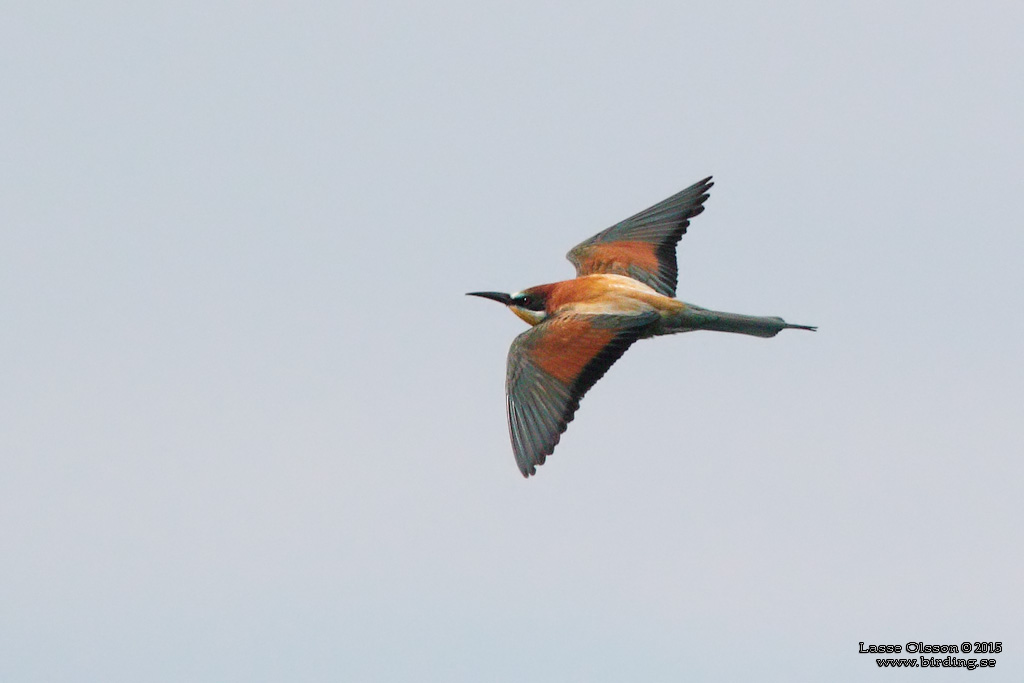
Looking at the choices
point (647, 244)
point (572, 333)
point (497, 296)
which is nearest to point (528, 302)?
point (497, 296)

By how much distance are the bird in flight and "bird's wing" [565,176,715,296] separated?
327 mm

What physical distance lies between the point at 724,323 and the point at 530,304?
3.51 feet

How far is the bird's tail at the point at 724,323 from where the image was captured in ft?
24.3

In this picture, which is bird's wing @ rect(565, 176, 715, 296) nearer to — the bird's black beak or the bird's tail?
the bird's black beak

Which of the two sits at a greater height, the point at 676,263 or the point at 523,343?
the point at 676,263

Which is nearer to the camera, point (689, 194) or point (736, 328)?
point (736, 328)

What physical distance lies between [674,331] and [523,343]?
71cm

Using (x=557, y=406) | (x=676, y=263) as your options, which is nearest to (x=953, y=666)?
(x=557, y=406)

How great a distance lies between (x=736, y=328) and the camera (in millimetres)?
7535

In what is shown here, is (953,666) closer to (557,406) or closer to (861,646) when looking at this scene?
(861,646)

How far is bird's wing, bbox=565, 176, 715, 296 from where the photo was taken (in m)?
8.62

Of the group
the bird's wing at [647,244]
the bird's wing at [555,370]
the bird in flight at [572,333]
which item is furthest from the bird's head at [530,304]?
the bird's wing at [647,244]

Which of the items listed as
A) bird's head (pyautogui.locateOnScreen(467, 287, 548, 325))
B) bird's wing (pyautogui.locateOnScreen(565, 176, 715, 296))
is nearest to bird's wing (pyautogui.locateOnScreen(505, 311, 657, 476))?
bird's head (pyautogui.locateOnScreen(467, 287, 548, 325))

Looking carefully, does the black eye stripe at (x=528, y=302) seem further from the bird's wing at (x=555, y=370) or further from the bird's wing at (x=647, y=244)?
the bird's wing at (x=647, y=244)
